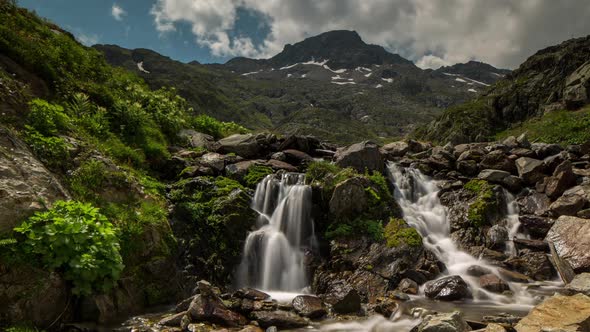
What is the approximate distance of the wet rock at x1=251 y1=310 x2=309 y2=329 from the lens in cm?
962

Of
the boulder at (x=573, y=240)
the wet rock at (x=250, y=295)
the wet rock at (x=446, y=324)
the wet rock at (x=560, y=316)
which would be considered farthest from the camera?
the boulder at (x=573, y=240)

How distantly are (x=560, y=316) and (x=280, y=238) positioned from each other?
32.7 ft

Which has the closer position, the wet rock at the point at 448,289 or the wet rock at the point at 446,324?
the wet rock at the point at 446,324

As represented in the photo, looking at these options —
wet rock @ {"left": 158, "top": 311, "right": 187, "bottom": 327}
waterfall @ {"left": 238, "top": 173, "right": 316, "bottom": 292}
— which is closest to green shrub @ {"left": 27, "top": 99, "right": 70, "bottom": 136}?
wet rock @ {"left": 158, "top": 311, "right": 187, "bottom": 327}

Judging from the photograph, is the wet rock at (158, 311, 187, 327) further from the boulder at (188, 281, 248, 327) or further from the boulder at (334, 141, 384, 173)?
the boulder at (334, 141, 384, 173)

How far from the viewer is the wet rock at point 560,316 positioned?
6867mm

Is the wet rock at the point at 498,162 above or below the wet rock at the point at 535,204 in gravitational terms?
above

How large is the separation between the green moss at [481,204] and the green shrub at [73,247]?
15961 millimetres

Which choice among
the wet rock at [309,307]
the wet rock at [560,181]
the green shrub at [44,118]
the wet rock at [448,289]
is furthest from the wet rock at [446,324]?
the wet rock at [560,181]

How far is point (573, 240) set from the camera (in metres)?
13.7

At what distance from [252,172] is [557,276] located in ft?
46.2

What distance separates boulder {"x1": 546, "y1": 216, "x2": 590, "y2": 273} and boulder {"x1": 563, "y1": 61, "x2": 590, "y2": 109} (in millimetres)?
50360

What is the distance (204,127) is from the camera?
1051 inches

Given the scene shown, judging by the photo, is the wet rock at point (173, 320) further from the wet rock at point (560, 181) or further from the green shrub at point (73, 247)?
the wet rock at point (560, 181)
